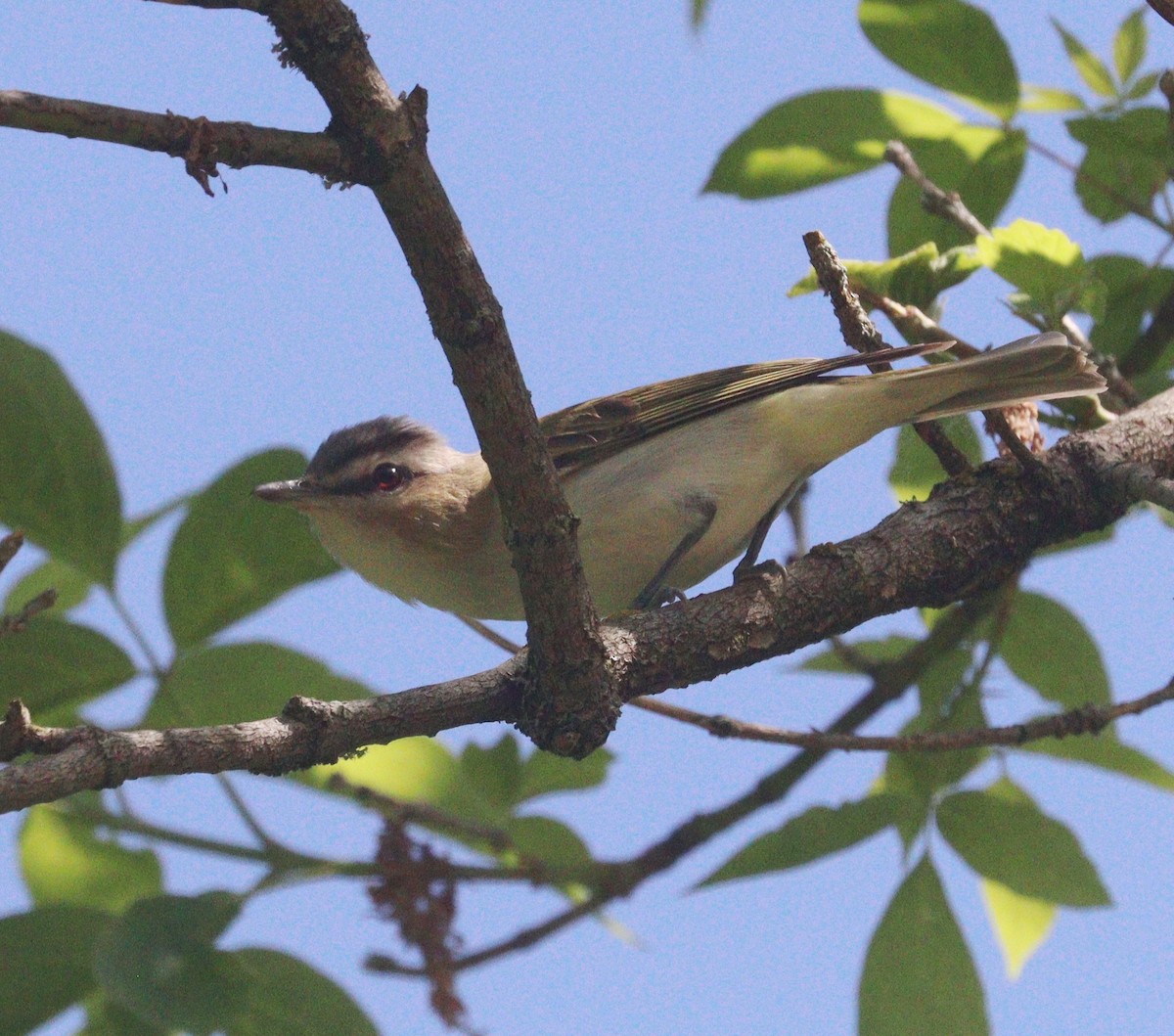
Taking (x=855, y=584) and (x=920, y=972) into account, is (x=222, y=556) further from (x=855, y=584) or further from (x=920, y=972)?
(x=920, y=972)

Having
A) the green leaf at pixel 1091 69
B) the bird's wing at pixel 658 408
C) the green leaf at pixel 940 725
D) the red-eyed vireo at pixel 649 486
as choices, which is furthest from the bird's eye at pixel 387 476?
the green leaf at pixel 1091 69

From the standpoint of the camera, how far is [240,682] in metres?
3.35

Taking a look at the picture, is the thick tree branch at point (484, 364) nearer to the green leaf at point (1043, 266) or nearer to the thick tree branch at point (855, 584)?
the thick tree branch at point (855, 584)

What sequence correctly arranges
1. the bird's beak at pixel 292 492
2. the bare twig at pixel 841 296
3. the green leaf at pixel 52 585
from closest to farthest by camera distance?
the bare twig at pixel 841 296 < the bird's beak at pixel 292 492 < the green leaf at pixel 52 585

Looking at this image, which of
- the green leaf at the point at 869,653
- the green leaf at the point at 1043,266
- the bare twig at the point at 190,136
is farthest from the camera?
the green leaf at the point at 869,653

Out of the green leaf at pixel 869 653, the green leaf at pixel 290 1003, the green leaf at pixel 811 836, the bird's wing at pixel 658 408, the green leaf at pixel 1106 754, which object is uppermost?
the bird's wing at pixel 658 408

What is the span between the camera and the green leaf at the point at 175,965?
8.93 ft

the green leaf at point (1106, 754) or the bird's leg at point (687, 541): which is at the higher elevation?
the bird's leg at point (687, 541)

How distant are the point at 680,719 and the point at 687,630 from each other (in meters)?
0.54

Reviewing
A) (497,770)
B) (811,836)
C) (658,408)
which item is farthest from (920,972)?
(658,408)

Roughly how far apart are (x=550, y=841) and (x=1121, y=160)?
2385mm

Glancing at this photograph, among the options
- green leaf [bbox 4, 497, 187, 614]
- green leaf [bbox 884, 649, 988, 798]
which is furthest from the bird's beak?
green leaf [bbox 884, 649, 988, 798]

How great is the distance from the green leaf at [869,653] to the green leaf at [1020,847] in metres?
0.78

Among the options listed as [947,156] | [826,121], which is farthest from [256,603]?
[947,156]
